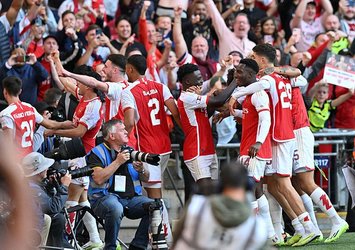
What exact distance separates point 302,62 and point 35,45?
4.09 metres

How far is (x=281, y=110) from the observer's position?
49.8ft

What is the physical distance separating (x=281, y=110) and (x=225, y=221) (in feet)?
21.2

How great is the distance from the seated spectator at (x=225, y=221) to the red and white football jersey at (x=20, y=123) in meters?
6.28

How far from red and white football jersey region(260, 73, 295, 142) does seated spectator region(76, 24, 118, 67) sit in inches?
159

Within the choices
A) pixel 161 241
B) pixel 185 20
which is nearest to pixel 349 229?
pixel 161 241

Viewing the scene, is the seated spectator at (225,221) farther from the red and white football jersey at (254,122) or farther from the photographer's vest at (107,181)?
the red and white football jersey at (254,122)

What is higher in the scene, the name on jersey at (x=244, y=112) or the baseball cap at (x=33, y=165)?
the name on jersey at (x=244, y=112)

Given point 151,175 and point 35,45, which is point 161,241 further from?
point 35,45

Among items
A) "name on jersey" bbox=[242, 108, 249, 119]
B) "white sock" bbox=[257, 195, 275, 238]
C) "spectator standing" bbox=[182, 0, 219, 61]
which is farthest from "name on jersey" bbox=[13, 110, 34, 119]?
"spectator standing" bbox=[182, 0, 219, 61]

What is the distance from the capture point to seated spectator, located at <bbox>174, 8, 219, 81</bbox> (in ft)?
61.2

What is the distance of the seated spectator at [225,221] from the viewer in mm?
8789

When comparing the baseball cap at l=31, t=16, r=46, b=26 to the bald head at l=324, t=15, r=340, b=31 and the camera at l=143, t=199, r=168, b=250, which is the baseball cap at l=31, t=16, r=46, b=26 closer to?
the bald head at l=324, t=15, r=340, b=31

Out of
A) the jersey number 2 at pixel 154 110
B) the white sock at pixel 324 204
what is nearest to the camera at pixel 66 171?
the jersey number 2 at pixel 154 110

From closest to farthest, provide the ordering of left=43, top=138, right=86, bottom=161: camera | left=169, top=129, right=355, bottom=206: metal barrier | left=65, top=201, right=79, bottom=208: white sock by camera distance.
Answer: left=43, top=138, right=86, bottom=161: camera
left=65, top=201, right=79, bottom=208: white sock
left=169, top=129, right=355, bottom=206: metal barrier
